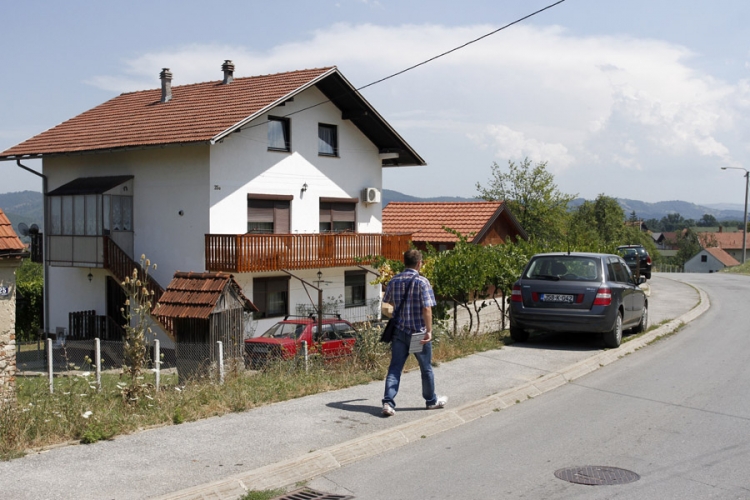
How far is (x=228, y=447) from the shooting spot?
22.2 feet

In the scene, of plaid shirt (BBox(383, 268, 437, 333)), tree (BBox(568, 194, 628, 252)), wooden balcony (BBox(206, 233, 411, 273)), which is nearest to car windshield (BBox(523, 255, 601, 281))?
plaid shirt (BBox(383, 268, 437, 333))

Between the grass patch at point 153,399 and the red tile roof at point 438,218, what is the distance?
22.5 m

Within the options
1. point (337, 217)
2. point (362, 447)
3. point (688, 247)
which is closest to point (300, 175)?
point (337, 217)

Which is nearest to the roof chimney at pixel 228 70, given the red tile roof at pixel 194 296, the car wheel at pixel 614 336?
the red tile roof at pixel 194 296

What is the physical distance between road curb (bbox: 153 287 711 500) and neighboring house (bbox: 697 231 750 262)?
14165cm

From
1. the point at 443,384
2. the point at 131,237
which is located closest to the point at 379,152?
the point at 131,237

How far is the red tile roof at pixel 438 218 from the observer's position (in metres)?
33.8

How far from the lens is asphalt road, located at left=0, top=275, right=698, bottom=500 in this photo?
5695 mm

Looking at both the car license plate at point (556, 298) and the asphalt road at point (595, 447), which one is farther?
the car license plate at point (556, 298)

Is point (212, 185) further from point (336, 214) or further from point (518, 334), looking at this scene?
point (518, 334)

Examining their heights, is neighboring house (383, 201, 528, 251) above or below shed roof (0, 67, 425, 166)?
below

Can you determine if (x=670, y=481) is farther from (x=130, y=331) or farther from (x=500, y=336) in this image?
(x=500, y=336)

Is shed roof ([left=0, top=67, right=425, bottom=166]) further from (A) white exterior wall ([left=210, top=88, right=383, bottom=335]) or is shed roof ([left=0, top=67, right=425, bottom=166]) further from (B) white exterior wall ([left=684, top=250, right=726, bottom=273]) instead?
(B) white exterior wall ([left=684, top=250, right=726, bottom=273])

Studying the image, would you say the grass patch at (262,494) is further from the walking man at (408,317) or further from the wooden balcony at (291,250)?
the wooden balcony at (291,250)
